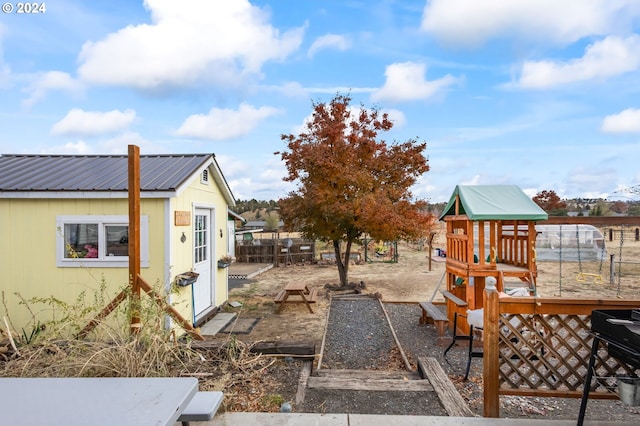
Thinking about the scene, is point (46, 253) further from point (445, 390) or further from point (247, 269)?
point (247, 269)

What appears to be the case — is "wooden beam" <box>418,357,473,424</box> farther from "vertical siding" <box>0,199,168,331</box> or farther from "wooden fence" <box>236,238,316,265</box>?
"wooden fence" <box>236,238,316,265</box>

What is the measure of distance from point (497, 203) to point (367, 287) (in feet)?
21.0

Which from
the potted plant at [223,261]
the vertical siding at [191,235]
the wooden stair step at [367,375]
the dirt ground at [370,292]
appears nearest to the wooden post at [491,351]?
the dirt ground at [370,292]

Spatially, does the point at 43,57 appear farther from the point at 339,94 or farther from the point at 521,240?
the point at 521,240

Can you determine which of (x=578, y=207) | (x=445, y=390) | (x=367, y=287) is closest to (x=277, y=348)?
(x=445, y=390)

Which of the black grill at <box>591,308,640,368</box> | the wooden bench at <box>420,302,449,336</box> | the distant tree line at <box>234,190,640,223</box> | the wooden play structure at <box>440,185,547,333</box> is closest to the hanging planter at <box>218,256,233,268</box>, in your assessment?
the wooden bench at <box>420,302,449,336</box>

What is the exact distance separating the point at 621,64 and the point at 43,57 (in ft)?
45.8

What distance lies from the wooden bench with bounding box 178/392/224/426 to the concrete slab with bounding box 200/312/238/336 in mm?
4518

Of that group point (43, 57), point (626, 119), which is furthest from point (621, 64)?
point (43, 57)

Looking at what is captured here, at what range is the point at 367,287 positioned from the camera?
1270 centimetres

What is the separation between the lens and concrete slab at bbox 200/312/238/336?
275 inches

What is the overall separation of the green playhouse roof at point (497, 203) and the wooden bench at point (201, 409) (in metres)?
5.87

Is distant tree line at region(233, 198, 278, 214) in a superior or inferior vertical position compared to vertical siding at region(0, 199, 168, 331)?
superior

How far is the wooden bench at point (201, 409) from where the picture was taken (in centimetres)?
235
